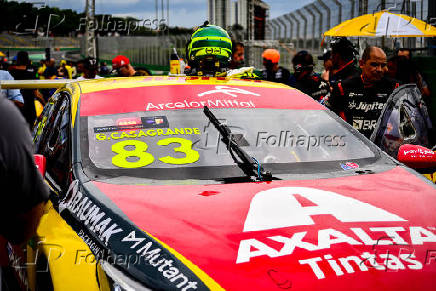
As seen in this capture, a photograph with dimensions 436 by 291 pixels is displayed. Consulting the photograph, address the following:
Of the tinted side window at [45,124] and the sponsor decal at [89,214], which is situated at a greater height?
A: the tinted side window at [45,124]

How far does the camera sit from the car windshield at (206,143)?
2.69 meters

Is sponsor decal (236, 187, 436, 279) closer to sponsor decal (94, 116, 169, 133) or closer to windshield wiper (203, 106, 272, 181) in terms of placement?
windshield wiper (203, 106, 272, 181)

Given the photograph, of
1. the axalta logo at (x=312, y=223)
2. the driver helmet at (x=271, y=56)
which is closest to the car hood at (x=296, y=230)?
the axalta logo at (x=312, y=223)

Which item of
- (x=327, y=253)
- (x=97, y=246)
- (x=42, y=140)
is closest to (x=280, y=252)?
(x=327, y=253)

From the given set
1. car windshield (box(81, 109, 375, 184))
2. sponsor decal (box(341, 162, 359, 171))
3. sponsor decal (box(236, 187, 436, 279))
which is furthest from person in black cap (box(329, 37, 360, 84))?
sponsor decal (box(236, 187, 436, 279))

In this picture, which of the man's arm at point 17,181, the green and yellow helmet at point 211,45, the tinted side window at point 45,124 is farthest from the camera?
the green and yellow helmet at point 211,45

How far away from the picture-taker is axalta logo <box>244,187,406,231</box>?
2113mm

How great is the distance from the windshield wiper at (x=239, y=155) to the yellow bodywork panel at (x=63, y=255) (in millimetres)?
869

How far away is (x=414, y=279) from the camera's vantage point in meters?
1.85

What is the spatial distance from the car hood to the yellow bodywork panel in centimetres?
22

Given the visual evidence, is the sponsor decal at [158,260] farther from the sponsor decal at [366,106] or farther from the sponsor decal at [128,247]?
the sponsor decal at [366,106]

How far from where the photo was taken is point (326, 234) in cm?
202

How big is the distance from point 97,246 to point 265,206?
0.66 m

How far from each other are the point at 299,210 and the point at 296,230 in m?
Answer: 0.18
